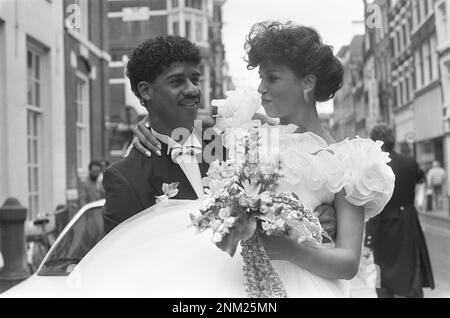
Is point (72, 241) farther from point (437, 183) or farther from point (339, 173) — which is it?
point (437, 183)

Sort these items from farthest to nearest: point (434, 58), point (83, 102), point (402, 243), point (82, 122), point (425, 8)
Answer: point (434, 58) → point (425, 8) → point (82, 122) → point (83, 102) → point (402, 243)

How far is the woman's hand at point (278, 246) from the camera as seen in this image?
146 cm

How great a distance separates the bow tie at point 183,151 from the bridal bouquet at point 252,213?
1.60 ft

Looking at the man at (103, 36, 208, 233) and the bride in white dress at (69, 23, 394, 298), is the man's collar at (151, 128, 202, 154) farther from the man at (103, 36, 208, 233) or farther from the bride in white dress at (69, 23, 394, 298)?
the bride in white dress at (69, 23, 394, 298)

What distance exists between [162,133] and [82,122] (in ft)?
21.2

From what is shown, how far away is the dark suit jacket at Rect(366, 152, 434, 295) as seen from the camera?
18.1 ft

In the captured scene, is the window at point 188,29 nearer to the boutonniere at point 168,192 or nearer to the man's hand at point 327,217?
the boutonniere at point 168,192

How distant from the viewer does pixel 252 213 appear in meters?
1.38

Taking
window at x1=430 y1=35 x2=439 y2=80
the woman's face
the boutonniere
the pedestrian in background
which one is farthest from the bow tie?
window at x1=430 y1=35 x2=439 y2=80

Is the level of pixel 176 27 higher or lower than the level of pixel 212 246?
higher

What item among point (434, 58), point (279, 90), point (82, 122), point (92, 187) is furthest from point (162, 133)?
point (434, 58)

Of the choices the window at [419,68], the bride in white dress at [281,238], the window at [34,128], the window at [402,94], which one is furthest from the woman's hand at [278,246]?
the window at [402,94]

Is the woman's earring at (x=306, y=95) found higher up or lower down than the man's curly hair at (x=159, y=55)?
lower down
